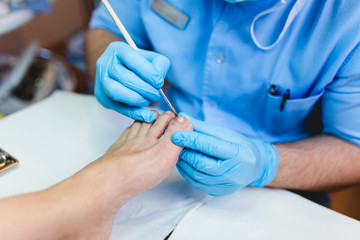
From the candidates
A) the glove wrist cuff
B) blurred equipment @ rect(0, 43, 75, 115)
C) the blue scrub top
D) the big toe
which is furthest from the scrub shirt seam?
blurred equipment @ rect(0, 43, 75, 115)

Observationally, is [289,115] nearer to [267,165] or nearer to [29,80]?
[267,165]

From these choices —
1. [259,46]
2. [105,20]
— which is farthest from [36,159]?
[259,46]

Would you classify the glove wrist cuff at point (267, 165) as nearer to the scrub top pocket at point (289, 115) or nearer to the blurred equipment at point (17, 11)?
the scrub top pocket at point (289, 115)

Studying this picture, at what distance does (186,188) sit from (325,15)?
508mm

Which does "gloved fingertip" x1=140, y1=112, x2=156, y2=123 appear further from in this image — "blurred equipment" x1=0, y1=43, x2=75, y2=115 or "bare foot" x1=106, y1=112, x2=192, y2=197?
"blurred equipment" x1=0, y1=43, x2=75, y2=115

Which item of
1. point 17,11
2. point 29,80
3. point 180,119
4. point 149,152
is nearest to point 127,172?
point 149,152

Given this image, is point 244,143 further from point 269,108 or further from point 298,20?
point 298,20

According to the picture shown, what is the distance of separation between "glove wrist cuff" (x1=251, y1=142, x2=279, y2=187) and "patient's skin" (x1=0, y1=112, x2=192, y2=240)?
0.19 meters

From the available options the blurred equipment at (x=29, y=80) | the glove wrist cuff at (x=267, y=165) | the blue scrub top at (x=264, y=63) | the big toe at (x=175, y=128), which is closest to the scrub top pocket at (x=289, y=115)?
the blue scrub top at (x=264, y=63)

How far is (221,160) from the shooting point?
2.05 feet

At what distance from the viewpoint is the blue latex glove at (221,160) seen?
609 mm

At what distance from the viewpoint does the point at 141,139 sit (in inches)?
26.3

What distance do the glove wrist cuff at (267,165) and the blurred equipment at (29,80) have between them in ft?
4.74

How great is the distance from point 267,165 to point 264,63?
0.25 m
